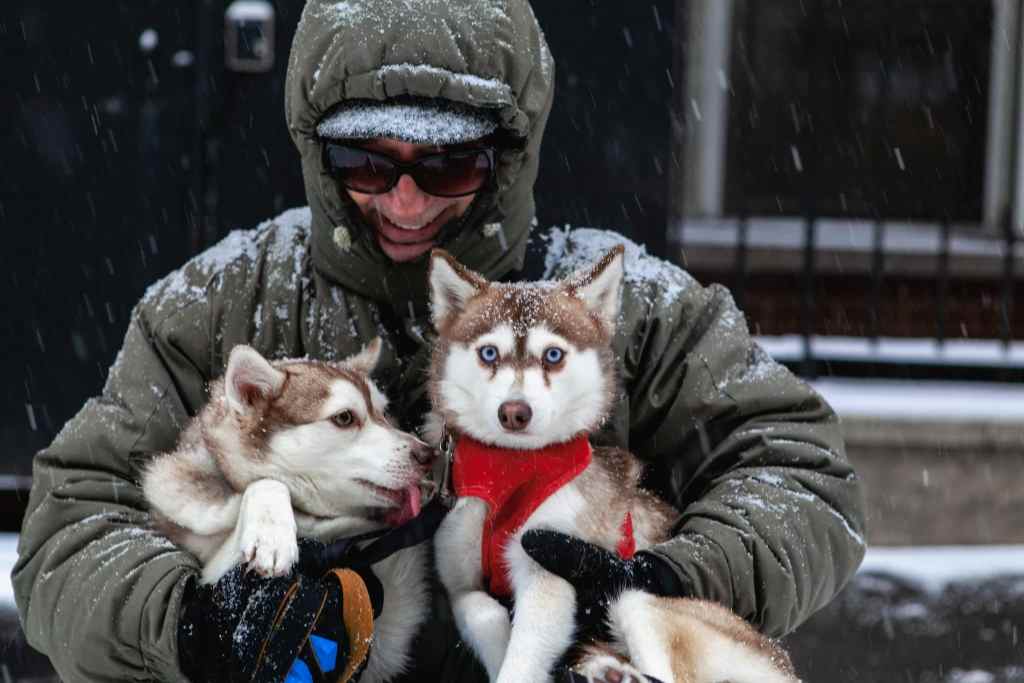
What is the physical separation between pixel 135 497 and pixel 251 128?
2953mm

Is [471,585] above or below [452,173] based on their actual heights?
below

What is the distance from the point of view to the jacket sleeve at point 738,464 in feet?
9.95

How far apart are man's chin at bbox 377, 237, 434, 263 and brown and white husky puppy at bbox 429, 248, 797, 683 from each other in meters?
0.24

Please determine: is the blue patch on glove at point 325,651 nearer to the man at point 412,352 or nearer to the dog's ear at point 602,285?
the man at point 412,352

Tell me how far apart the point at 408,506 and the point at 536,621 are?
400 mm

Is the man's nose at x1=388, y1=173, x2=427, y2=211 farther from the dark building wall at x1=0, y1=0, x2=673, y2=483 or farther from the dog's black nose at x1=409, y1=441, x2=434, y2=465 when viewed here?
the dark building wall at x1=0, y1=0, x2=673, y2=483

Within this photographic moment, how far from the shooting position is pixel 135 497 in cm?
324

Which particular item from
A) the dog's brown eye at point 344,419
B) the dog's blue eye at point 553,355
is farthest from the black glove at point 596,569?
the dog's brown eye at point 344,419

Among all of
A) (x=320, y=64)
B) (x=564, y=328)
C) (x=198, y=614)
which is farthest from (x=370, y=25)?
(x=198, y=614)

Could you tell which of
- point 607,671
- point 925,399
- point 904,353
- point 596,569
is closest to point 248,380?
point 596,569

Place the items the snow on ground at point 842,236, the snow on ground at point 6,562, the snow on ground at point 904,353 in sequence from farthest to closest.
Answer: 1. the snow on ground at point 842,236
2. the snow on ground at point 904,353
3. the snow on ground at point 6,562

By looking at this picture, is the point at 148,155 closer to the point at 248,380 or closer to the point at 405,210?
the point at 405,210

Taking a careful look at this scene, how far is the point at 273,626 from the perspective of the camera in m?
2.79

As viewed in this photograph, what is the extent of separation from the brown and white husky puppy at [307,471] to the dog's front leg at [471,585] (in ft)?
0.32
